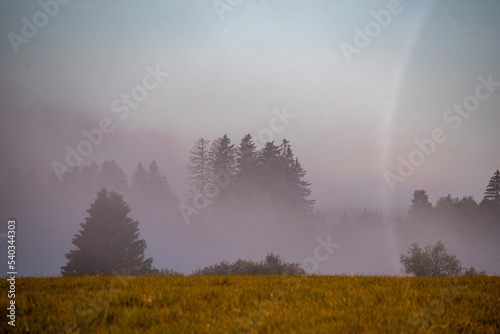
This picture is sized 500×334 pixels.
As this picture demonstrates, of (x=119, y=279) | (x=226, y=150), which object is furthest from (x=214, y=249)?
(x=119, y=279)

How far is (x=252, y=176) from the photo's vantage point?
270 feet

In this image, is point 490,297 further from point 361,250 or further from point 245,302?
point 361,250

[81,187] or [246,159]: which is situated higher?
[81,187]

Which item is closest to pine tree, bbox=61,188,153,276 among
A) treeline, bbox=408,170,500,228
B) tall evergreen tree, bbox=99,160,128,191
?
tall evergreen tree, bbox=99,160,128,191

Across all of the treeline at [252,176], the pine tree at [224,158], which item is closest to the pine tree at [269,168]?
the treeline at [252,176]

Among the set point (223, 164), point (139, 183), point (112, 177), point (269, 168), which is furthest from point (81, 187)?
point (269, 168)

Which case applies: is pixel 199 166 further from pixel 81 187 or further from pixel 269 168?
pixel 81 187

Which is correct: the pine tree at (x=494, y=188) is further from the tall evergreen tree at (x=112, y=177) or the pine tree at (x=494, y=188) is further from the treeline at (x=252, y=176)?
the tall evergreen tree at (x=112, y=177)

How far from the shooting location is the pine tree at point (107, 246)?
1481 inches

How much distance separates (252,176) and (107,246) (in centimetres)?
4702

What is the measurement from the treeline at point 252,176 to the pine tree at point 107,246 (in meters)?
41.1

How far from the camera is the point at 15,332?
5121 mm

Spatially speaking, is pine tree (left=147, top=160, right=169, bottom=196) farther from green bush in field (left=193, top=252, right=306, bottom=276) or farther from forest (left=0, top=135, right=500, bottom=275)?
green bush in field (left=193, top=252, right=306, bottom=276)

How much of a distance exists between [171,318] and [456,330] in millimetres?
4774
